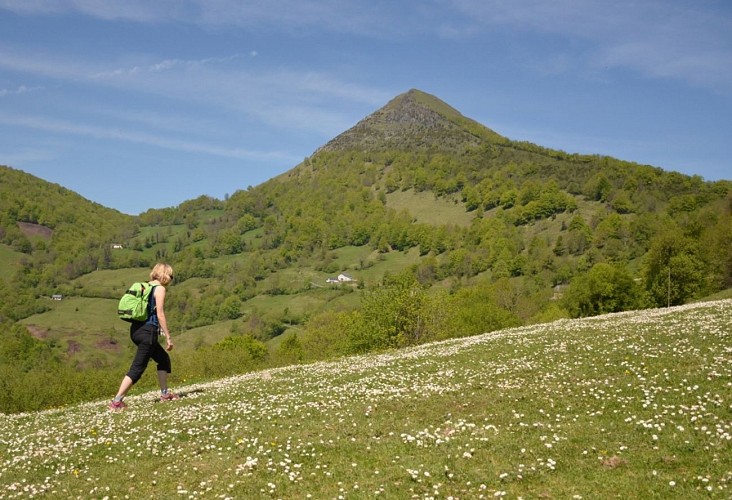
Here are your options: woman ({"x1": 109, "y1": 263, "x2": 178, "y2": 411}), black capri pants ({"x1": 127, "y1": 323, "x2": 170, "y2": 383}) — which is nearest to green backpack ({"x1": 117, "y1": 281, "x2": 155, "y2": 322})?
woman ({"x1": 109, "y1": 263, "x2": 178, "y2": 411})

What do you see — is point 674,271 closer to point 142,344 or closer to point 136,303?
point 142,344

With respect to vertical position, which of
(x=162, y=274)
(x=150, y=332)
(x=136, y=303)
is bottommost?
(x=150, y=332)

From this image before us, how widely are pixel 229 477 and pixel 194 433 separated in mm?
3892

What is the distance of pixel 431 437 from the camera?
1268 cm

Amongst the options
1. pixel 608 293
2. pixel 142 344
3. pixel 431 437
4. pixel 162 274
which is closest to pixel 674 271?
pixel 608 293

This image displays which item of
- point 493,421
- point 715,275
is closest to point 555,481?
point 493,421

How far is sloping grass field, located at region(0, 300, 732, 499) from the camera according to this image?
404 inches

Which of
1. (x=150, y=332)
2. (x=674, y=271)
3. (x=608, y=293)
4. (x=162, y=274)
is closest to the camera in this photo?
(x=150, y=332)

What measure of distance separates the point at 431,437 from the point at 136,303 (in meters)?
10.9

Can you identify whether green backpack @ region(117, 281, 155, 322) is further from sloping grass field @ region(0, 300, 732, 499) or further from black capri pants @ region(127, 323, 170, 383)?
sloping grass field @ region(0, 300, 732, 499)

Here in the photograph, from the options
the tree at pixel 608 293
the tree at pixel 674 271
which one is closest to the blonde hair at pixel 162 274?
the tree at pixel 674 271

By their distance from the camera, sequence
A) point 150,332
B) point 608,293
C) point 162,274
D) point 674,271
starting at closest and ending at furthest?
1. point 150,332
2. point 162,274
3. point 674,271
4. point 608,293

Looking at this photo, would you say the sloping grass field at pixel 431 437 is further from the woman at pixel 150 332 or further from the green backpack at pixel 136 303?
the green backpack at pixel 136 303

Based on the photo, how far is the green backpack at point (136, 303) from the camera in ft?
58.4
